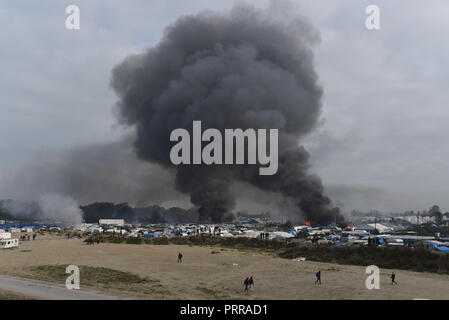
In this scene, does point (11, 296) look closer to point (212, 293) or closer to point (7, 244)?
point (212, 293)

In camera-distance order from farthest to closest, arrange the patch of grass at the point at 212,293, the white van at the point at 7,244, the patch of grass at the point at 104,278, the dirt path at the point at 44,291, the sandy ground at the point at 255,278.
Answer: the white van at the point at 7,244 < the patch of grass at the point at 104,278 < the sandy ground at the point at 255,278 < the patch of grass at the point at 212,293 < the dirt path at the point at 44,291

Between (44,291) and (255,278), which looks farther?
(255,278)

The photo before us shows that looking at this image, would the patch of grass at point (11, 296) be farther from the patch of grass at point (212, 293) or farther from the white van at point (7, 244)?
the white van at point (7, 244)

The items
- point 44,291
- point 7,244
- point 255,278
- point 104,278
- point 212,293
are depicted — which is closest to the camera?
point 44,291

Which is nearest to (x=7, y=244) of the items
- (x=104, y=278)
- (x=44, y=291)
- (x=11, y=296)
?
(x=104, y=278)

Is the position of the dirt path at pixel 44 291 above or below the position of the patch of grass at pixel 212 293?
above

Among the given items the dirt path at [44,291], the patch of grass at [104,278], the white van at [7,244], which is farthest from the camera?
the white van at [7,244]

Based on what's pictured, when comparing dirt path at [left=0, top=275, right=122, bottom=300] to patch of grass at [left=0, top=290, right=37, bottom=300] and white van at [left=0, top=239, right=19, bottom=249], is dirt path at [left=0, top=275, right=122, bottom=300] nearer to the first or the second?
patch of grass at [left=0, top=290, right=37, bottom=300]

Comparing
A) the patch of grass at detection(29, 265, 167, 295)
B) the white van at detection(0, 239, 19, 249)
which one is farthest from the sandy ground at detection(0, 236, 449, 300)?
the white van at detection(0, 239, 19, 249)

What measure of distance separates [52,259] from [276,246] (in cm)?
2591

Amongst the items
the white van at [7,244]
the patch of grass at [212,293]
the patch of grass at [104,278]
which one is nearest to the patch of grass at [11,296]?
the patch of grass at [104,278]
